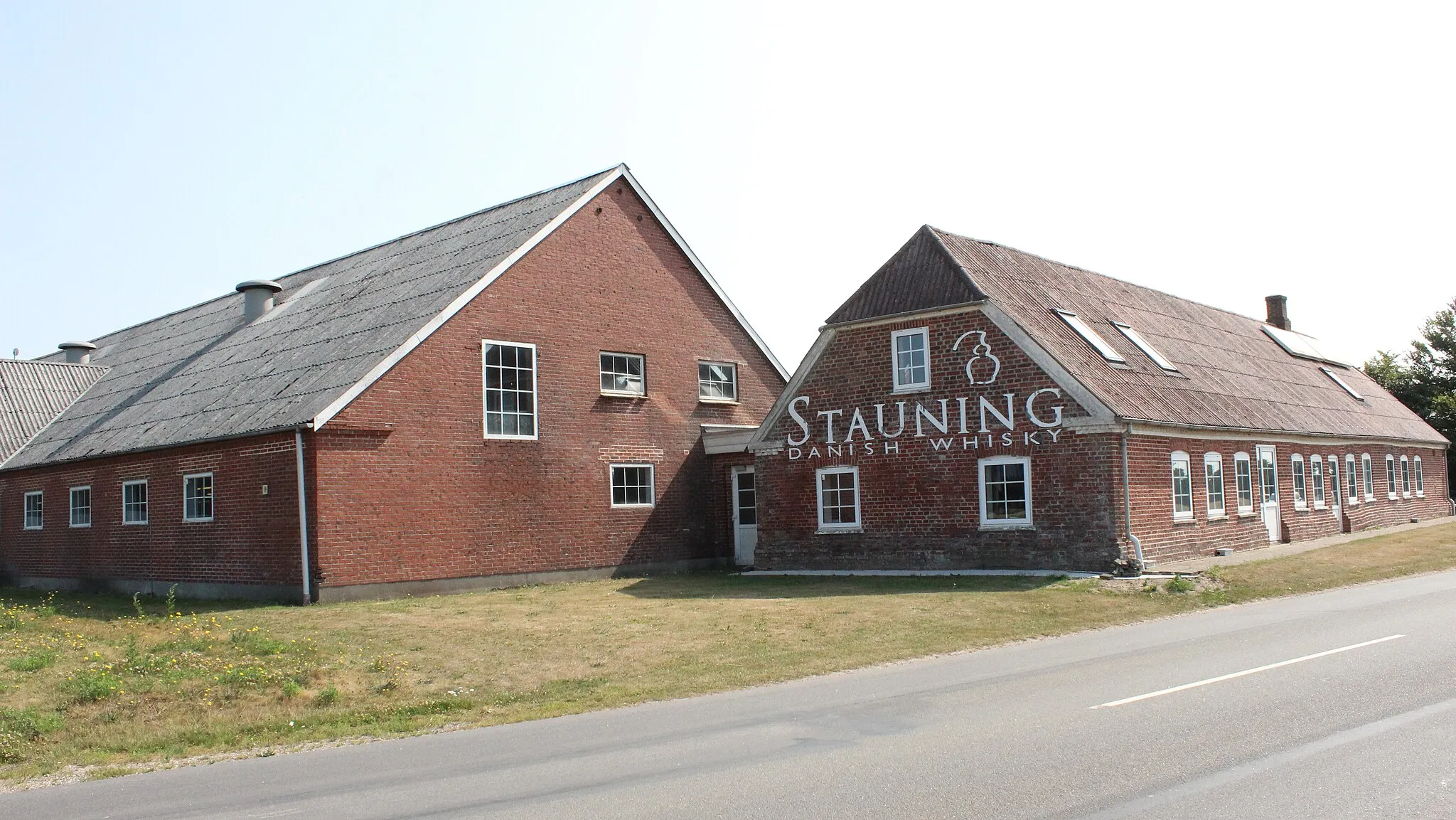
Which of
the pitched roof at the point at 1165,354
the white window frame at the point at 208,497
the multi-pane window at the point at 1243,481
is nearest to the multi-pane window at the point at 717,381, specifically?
the pitched roof at the point at 1165,354

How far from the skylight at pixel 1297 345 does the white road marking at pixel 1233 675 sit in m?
27.8

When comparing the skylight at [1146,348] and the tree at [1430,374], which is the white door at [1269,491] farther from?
the tree at [1430,374]

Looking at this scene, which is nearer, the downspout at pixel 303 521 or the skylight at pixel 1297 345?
the downspout at pixel 303 521

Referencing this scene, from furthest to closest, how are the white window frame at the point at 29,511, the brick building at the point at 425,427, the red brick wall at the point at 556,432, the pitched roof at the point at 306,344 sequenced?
the white window frame at the point at 29,511, the pitched roof at the point at 306,344, the red brick wall at the point at 556,432, the brick building at the point at 425,427

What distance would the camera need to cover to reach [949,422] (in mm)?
22562

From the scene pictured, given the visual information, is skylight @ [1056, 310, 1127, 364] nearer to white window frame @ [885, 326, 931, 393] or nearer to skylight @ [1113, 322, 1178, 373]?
skylight @ [1113, 322, 1178, 373]

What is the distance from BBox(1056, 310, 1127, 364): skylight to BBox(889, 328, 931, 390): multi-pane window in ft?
11.6

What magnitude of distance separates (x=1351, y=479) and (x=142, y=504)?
30192 millimetres

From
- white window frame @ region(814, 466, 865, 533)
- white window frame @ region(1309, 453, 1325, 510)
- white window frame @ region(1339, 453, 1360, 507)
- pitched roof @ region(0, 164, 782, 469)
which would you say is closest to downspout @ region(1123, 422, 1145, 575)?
white window frame @ region(814, 466, 865, 533)

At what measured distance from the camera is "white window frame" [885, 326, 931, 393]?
23.1m

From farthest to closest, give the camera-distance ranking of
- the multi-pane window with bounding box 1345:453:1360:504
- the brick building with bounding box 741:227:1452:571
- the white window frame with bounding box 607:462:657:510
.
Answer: the multi-pane window with bounding box 1345:453:1360:504 → the white window frame with bounding box 607:462:657:510 → the brick building with bounding box 741:227:1452:571

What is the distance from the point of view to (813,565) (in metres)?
24.6

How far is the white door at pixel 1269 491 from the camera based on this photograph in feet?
86.1

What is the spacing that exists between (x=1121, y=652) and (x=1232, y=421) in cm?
1419
